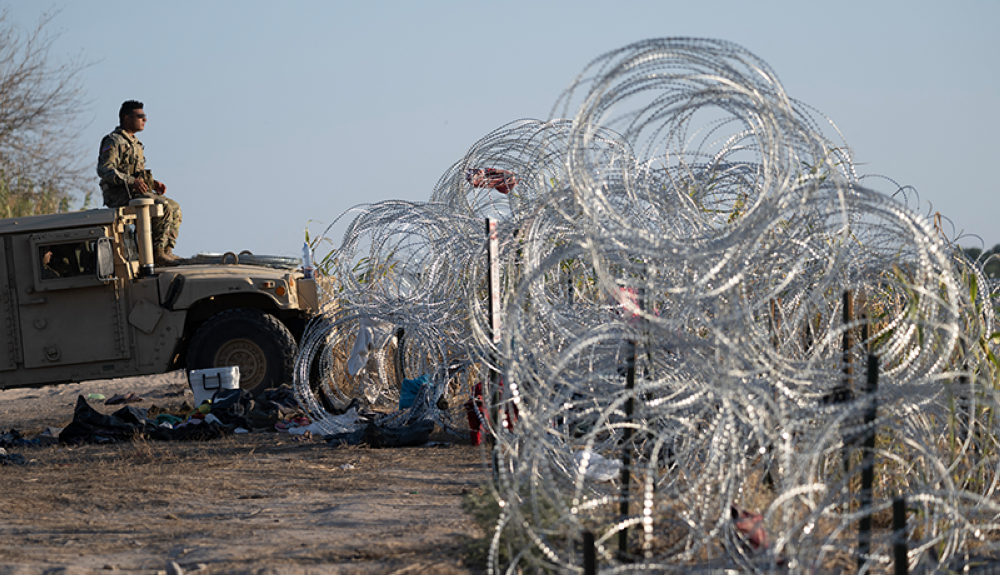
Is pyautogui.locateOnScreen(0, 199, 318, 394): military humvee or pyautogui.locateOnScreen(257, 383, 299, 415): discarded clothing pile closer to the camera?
pyautogui.locateOnScreen(257, 383, 299, 415): discarded clothing pile

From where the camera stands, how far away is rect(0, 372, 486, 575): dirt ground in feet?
13.4

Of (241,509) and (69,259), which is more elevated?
(69,259)

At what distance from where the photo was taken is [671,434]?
11.7 feet

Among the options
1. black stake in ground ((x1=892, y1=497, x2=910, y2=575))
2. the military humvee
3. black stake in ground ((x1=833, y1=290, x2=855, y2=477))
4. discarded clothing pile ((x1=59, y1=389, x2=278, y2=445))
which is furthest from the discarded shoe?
black stake in ground ((x1=892, y1=497, x2=910, y2=575))

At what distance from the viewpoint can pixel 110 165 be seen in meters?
10.2

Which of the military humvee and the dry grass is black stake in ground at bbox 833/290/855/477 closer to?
the dry grass

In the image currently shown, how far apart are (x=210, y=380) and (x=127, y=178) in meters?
2.57

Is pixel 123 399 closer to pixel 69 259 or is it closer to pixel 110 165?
pixel 69 259

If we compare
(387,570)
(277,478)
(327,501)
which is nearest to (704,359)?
(387,570)

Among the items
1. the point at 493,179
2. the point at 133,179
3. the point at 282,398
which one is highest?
the point at 133,179

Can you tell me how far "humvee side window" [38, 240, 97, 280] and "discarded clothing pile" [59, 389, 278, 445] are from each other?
1.43m

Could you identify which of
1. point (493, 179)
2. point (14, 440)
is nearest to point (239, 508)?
point (493, 179)

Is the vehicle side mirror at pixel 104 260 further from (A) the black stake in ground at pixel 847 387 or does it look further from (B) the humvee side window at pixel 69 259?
(A) the black stake in ground at pixel 847 387

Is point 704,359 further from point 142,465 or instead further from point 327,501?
point 142,465
